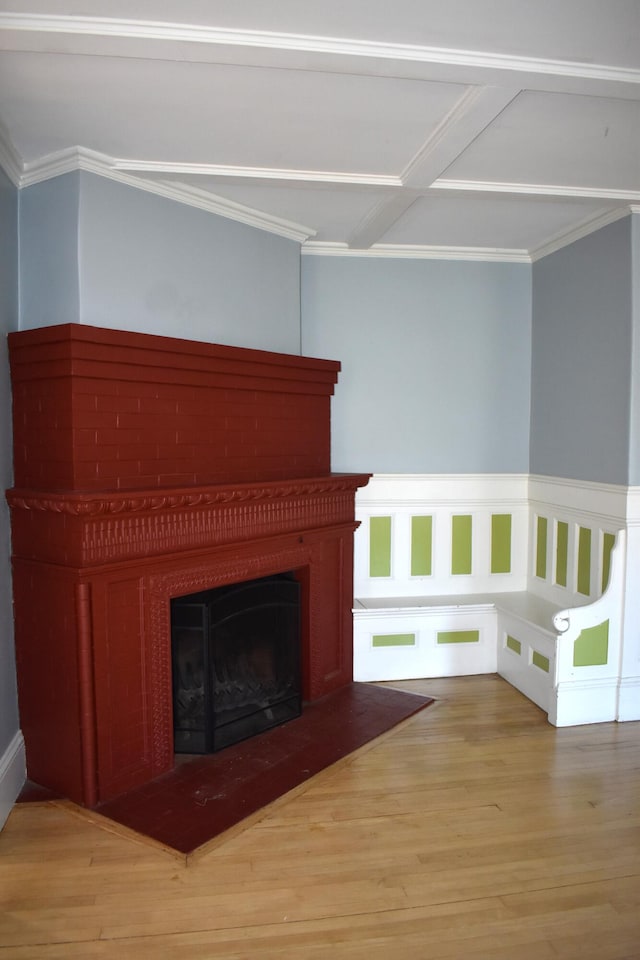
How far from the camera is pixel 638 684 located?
343 cm

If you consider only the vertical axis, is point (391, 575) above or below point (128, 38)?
below

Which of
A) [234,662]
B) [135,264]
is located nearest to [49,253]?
[135,264]

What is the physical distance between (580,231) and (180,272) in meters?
2.15

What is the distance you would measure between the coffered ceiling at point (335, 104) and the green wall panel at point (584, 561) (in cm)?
164

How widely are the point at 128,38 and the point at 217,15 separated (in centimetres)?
27

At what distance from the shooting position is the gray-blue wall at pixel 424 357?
402cm

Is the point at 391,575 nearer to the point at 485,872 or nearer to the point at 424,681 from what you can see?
the point at 424,681

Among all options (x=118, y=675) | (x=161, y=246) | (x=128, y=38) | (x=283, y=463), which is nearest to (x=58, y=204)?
(x=161, y=246)

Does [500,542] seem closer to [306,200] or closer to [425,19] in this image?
[306,200]

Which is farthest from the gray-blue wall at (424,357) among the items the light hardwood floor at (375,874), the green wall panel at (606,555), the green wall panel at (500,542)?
the light hardwood floor at (375,874)

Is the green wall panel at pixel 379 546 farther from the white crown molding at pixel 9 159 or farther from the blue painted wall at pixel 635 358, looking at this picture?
the white crown molding at pixel 9 159

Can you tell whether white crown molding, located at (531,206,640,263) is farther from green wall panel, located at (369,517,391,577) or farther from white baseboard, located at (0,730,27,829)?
white baseboard, located at (0,730,27,829)

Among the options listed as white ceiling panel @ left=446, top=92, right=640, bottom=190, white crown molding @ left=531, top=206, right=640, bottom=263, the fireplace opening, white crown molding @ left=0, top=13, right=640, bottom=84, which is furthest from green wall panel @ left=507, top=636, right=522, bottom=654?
white crown molding @ left=0, top=13, right=640, bottom=84

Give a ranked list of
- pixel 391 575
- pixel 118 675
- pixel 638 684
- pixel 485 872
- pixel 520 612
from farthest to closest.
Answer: pixel 391 575 → pixel 520 612 → pixel 638 684 → pixel 118 675 → pixel 485 872
